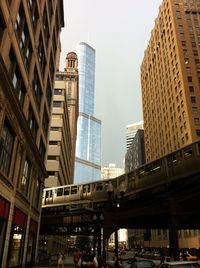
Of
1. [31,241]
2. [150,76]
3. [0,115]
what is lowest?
[31,241]

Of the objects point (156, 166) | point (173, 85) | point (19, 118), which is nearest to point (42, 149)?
point (19, 118)

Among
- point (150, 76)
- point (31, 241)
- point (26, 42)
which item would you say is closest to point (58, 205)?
point (31, 241)

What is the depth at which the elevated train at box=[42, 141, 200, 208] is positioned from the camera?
69.8ft

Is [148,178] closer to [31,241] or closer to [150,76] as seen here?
[31,241]

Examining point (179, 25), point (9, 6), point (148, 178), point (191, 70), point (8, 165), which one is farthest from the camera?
point (179, 25)

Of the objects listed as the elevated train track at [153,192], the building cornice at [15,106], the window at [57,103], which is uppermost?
the window at [57,103]

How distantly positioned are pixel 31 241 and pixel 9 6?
2098 cm

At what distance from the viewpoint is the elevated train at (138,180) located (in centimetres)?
2127

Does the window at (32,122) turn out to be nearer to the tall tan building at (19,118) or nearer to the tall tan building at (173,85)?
the tall tan building at (19,118)

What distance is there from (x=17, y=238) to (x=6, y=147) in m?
7.33

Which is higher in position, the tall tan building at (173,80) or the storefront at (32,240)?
the tall tan building at (173,80)

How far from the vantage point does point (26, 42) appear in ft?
71.6

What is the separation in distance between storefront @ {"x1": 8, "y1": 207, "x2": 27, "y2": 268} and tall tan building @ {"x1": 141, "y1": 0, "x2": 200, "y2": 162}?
45173 millimetres

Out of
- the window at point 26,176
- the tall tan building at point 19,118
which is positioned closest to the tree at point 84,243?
the tall tan building at point 19,118
